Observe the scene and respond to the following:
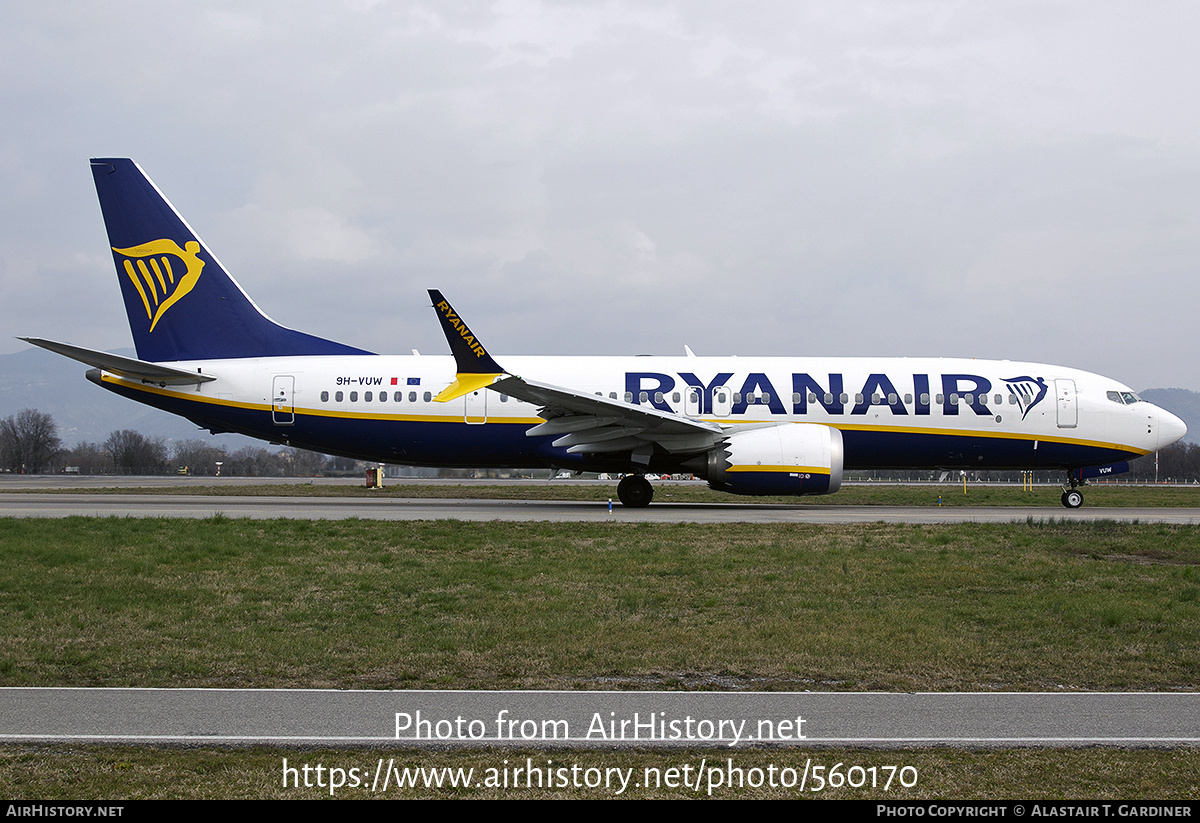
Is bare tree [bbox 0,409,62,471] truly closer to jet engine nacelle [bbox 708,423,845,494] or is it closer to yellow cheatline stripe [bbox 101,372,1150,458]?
yellow cheatline stripe [bbox 101,372,1150,458]

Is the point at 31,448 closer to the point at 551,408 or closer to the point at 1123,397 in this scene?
the point at 551,408

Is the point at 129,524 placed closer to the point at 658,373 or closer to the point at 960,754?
the point at 658,373

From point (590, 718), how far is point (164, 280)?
21711 mm

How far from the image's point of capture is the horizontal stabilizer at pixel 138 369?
21125 millimetres

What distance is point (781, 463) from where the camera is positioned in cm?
1953

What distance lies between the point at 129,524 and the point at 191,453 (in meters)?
102

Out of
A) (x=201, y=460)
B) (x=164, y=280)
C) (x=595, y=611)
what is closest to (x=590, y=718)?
(x=595, y=611)

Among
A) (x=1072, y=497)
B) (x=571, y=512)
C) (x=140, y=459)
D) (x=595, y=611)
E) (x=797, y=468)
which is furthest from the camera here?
(x=140, y=459)

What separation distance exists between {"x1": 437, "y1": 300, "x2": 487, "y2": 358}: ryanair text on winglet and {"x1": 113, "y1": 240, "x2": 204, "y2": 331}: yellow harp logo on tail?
8503 millimetres

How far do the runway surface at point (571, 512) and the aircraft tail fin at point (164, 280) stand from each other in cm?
405

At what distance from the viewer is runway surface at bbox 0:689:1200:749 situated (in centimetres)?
496

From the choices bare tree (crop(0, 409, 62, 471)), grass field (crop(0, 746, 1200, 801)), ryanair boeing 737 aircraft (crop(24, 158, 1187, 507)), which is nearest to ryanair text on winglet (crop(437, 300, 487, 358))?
ryanair boeing 737 aircraft (crop(24, 158, 1187, 507))

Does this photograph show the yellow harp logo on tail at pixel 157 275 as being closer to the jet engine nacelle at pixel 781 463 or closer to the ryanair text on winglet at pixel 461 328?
the ryanair text on winglet at pixel 461 328
